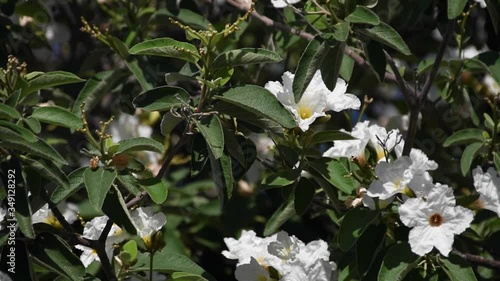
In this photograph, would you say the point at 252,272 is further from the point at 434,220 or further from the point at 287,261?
the point at 434,220

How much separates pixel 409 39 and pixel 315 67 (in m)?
1.11

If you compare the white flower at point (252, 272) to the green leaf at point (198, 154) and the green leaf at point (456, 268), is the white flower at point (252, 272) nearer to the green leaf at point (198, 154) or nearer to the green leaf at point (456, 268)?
the green leaf at point (198, 154)

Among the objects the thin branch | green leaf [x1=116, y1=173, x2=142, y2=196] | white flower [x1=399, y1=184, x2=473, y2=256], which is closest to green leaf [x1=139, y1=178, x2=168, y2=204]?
green leaf [x1=116, y1=173, x2=142, y2=196]

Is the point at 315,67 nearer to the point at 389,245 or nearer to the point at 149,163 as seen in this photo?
the point at 389,245

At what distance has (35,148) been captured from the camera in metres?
1.66

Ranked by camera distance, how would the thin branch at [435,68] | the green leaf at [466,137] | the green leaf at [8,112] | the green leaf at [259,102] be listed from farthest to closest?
the green leaf at [466,137], the thin branch at [435,68], the green leaf at [259,102], the green leaf at [8,112]

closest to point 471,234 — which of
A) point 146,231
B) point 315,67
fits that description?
point 315,67

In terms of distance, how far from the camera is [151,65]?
2277 millimetres

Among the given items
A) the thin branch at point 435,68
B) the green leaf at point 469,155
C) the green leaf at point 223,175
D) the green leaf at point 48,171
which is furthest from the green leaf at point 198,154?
the green leaf at point 469,155

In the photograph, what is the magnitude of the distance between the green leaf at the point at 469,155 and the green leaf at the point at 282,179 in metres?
0.39

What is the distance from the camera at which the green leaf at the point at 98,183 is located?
1668 millimetres

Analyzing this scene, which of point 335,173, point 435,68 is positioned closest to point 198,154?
point 335,173

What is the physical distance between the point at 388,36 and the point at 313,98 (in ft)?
0.69

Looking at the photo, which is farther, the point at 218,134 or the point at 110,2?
the point at 110,2
